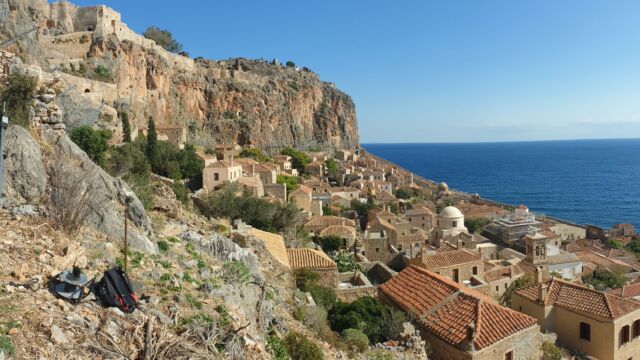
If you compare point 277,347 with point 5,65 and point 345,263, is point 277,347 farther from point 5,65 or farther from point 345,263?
point 345,263

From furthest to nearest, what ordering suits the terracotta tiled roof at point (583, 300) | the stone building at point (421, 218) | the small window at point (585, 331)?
the stone building at point (421, 218) → the small window at point (585, 331) → the terracotta tiled roof at point (583, 300)

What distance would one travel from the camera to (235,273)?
9.64 meters

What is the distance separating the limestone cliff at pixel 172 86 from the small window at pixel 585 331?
27559mm

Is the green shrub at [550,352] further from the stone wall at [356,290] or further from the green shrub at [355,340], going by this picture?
the stone wall at [356,290]

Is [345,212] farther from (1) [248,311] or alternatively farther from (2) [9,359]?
(2) [9,359]

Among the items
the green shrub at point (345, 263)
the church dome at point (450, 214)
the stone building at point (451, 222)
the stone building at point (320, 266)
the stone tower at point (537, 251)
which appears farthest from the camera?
the church dome at point (450, 214)

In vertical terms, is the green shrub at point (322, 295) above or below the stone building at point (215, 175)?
below

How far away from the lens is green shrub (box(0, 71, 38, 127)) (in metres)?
10.4

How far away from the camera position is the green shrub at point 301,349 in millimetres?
8180

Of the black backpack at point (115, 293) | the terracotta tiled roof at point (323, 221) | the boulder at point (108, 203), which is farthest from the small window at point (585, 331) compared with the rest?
the terracotta tiled roof at point (323, 221)

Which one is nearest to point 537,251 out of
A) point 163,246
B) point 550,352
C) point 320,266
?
point 550,352

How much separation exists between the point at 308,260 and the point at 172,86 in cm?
5148

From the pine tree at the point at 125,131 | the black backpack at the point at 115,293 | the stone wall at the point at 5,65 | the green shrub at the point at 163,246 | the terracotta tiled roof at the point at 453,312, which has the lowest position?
the terracotta tiled roof at the point at 453,312

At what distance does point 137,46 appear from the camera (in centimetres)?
5275
